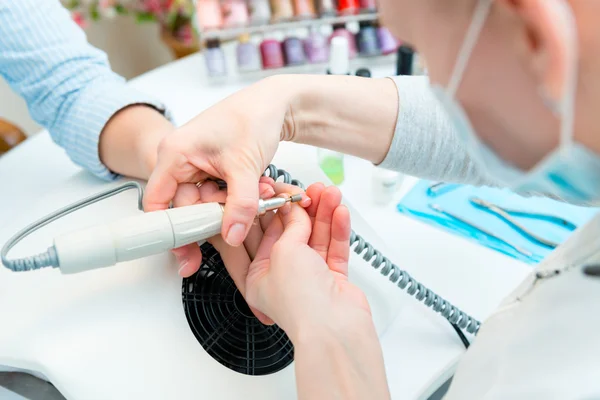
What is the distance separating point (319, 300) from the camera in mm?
498

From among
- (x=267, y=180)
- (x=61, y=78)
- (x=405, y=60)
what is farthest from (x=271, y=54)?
(x=267, y=180)

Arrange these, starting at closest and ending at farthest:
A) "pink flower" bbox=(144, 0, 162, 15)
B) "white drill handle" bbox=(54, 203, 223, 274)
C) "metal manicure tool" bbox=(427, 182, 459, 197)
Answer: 1. "white drill handle" bbox=(54, 203, 223, 274)
2. "metal manicure tool" bbox=(427, 182, 459, 197)
3. "pink flower" bbox=(144, 0, 162, 15)

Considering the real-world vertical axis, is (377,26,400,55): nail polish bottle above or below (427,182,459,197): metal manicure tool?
above

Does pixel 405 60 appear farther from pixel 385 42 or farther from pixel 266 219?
pixel 266 219

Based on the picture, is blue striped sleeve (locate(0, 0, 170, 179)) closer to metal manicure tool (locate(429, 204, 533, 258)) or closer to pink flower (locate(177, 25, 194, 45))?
metal manicure tool (locate(429, 204, 533, 258))

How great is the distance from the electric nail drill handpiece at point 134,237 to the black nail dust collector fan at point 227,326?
8 centimetres

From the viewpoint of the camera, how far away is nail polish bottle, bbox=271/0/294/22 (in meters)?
1.03

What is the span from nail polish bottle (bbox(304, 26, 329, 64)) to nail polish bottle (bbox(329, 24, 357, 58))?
0.06ft

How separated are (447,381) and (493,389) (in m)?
0.20

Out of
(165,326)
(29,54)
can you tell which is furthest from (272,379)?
(29,54)

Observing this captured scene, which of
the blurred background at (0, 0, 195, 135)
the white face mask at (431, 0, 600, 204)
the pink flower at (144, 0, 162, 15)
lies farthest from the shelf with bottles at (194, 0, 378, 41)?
the white face mask at (431, 0, 600, 204)

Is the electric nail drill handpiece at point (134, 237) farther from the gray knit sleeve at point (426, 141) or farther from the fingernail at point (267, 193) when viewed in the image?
the gray knit sleeve at point (426, 141)

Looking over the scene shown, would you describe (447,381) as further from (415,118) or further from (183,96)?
(183,96)

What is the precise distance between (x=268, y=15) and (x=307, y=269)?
0.68 metres
